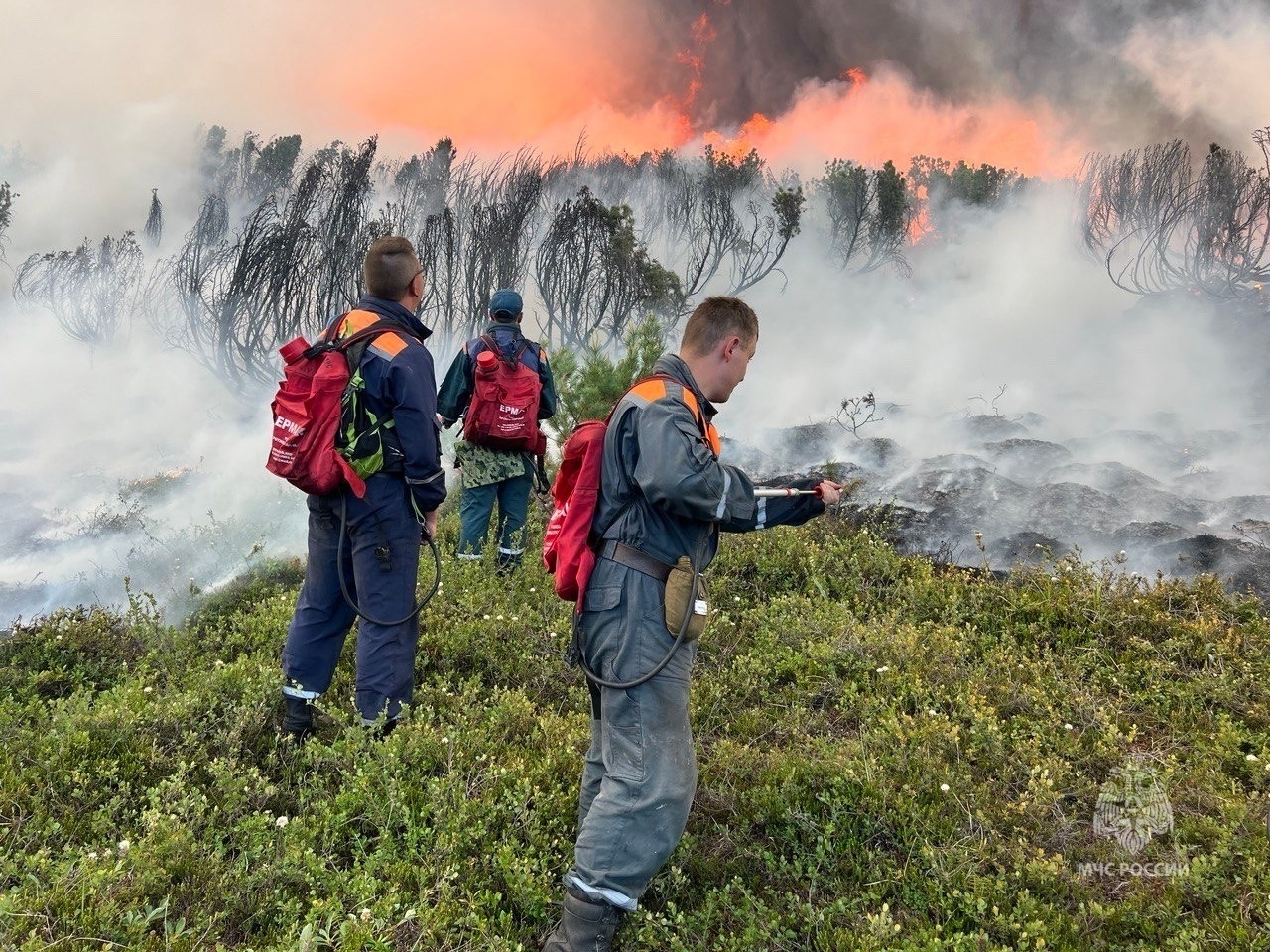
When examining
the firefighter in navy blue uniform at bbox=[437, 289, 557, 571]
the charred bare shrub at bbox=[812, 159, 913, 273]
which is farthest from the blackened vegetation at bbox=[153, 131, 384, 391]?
the charred bare shrub at bbox=[812, 159, 913, 273]

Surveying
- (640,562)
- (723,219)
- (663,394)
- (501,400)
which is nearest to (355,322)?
(663,394)

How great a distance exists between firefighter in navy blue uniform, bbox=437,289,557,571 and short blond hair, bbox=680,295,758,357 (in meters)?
3.31

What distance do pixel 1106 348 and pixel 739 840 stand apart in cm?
1467

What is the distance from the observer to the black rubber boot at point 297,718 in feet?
Answer: 11.2

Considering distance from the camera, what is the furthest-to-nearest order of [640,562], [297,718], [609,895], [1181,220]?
[1181,220] → [297,718] → [640,562] → [609,895]

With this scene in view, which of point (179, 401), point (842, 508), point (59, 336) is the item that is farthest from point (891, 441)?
point (59, 336)

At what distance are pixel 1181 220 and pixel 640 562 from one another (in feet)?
47.8

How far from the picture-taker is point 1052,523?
6684 mm

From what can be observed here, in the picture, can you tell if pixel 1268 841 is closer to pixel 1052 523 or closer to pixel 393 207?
pixel 1052 523

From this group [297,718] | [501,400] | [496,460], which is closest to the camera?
[297,718]

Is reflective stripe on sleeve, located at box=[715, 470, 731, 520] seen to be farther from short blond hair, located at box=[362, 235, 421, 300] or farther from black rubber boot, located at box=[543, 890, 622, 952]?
short blond hair, located at box=[362, 235, 421, 300]

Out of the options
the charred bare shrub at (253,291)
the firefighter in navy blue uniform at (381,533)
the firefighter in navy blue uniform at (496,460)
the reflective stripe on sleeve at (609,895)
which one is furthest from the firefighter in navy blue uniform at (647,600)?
the charred bare shrub at (253,291)

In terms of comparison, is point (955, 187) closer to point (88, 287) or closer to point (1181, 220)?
point (1181, 220)

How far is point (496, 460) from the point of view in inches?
225
